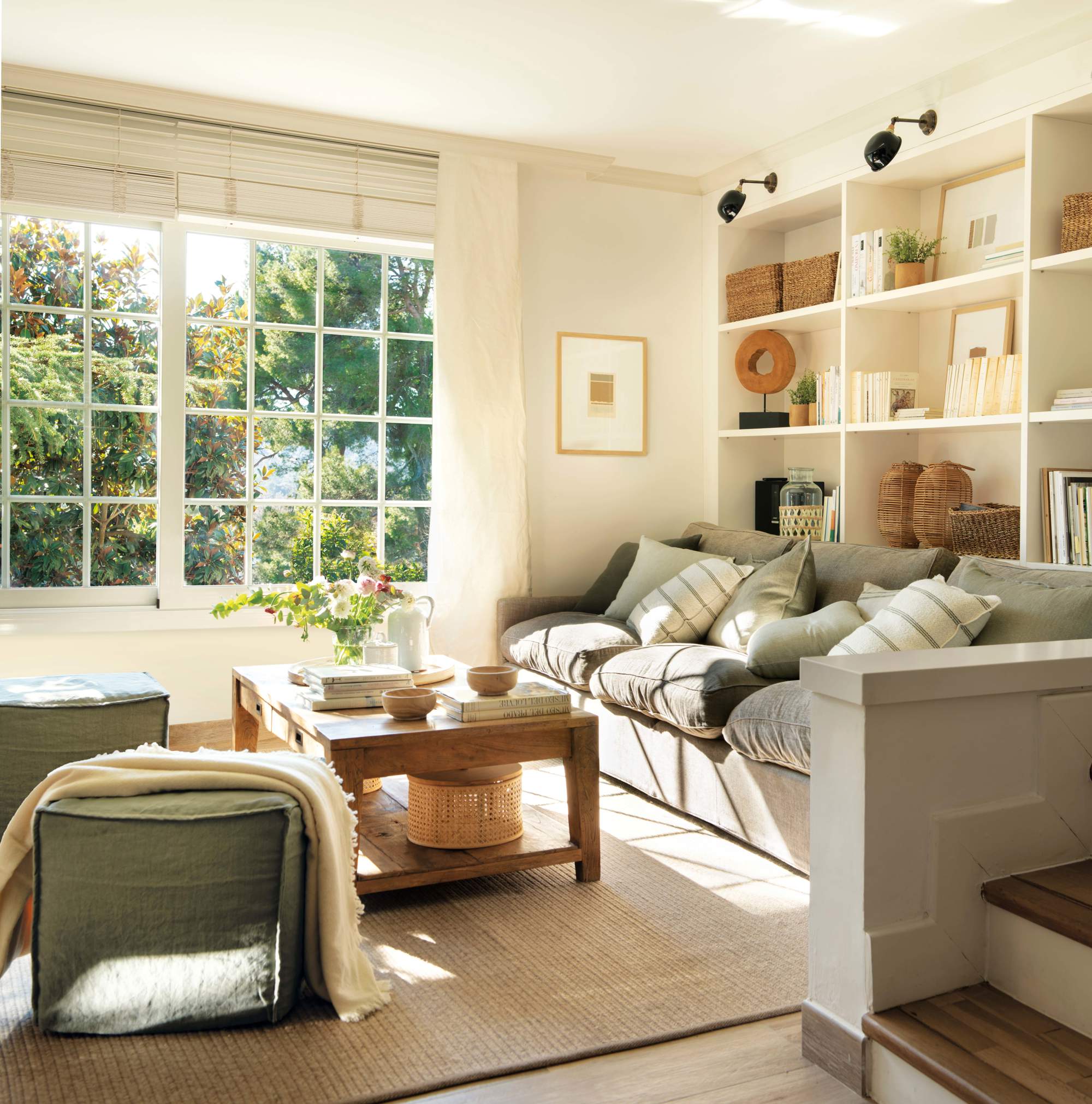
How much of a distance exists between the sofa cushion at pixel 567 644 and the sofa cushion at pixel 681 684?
94mm

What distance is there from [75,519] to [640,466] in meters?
2.60

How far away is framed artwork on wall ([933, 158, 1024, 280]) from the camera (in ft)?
13.4

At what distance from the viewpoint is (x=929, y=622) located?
2.83 metres

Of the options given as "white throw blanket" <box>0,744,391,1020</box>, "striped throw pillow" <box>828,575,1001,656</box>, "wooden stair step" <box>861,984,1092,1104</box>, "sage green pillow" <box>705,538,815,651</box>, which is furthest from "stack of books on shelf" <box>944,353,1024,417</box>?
"white throw blanket" <box>0,744,391,1020</box>

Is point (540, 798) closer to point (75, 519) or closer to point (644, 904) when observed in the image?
point (644, 904)

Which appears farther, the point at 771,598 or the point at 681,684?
the point at 771,598

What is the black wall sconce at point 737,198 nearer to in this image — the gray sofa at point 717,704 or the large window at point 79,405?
the gray sofa at point 717,704

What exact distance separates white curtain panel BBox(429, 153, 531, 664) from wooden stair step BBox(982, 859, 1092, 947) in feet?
10.4

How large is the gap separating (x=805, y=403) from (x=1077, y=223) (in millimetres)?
1533

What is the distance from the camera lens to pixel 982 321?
14.0ft

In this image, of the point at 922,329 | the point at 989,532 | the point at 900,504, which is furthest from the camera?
the point at 922,329

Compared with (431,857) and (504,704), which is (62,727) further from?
(504,704)

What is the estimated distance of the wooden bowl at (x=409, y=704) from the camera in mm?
→ 2738

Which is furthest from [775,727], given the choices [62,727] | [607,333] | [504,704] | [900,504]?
[607,333]
